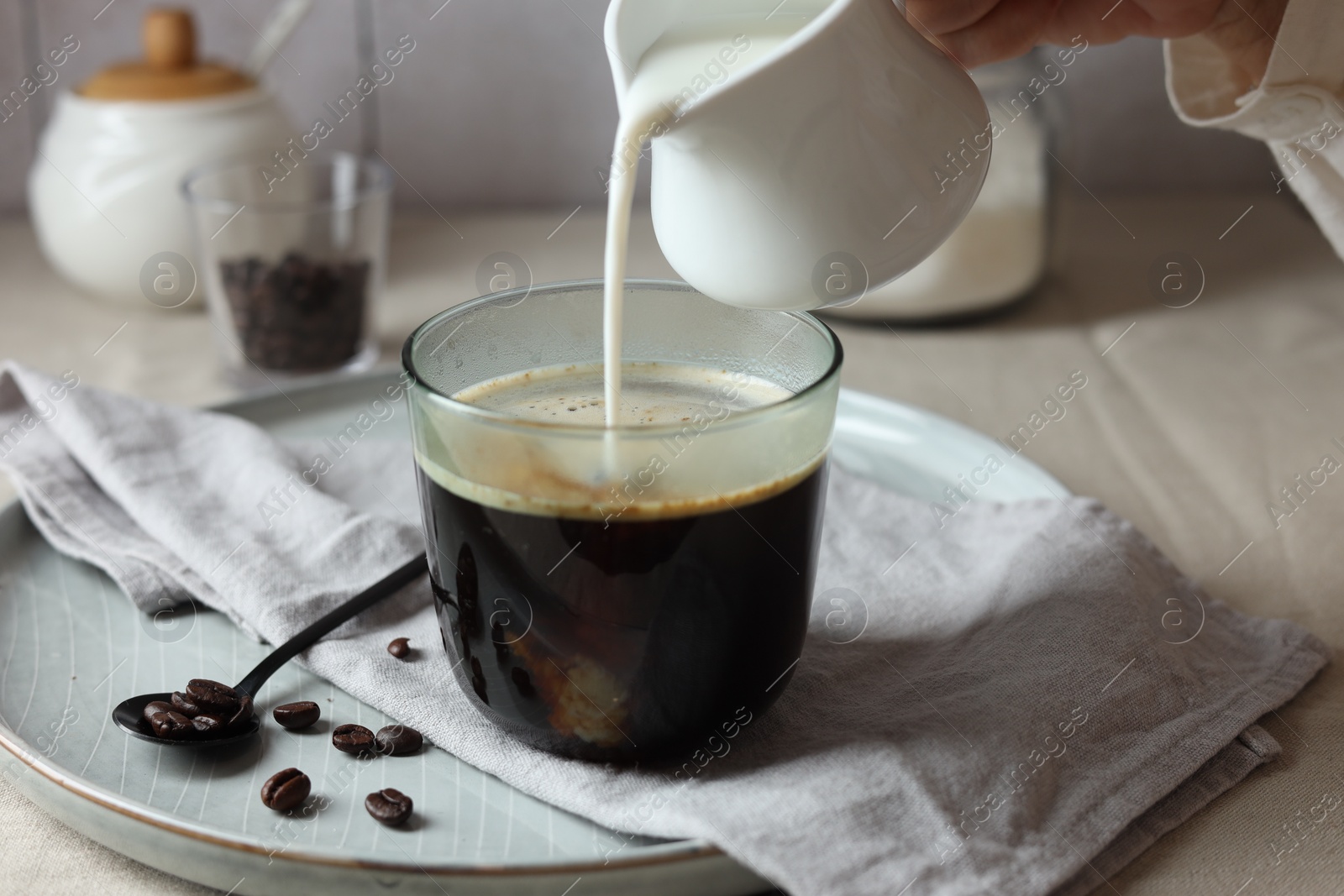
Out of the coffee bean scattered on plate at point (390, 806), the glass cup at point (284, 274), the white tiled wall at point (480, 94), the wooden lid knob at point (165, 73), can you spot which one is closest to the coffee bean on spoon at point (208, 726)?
the coffee bean scattered on plate at point (390, 806)

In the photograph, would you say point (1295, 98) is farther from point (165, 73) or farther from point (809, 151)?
point (165, 73)

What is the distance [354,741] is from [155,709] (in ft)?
0.40

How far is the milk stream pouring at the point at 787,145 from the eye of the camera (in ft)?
2.29

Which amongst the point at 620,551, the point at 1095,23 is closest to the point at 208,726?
the point at 620,551

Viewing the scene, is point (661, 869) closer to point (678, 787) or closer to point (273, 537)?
point (678, 787)

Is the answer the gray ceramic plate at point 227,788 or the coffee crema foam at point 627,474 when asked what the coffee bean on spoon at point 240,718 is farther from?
the coffee crema foam at point 627,474

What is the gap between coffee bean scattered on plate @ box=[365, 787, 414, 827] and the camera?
0.72 m

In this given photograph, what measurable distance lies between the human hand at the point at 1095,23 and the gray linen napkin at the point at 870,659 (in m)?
0.39

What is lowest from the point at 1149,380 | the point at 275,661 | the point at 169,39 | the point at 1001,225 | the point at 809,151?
the point at 1149,380

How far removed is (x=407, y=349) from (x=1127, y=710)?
49 centimetres

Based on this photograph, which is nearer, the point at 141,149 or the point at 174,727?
the point at 174,727

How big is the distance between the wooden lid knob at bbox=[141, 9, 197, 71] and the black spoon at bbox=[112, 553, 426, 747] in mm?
926

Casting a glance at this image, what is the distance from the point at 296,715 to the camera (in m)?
0.81

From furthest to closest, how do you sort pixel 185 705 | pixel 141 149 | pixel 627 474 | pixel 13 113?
pixel 13 113
pixel 141 149
pixel 185 705
pixel 627 474
